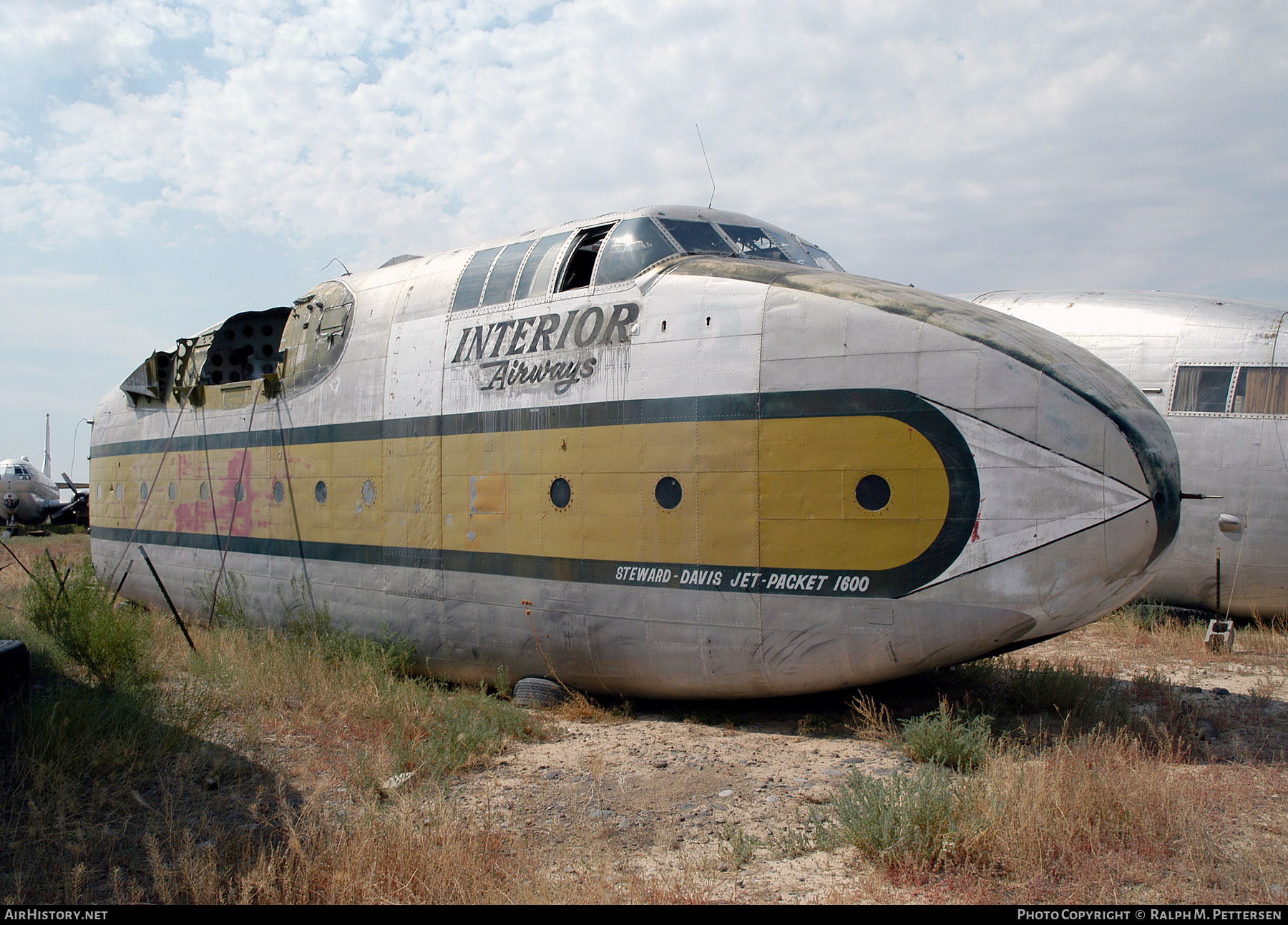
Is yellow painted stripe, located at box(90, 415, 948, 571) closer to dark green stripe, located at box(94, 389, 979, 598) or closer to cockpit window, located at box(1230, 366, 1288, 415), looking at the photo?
dark green stripe, located at box(94, 389, 979, 598)

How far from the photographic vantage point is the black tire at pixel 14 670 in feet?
25.6

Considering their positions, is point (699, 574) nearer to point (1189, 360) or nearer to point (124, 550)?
point (1189, 360)

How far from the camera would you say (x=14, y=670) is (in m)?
7.94

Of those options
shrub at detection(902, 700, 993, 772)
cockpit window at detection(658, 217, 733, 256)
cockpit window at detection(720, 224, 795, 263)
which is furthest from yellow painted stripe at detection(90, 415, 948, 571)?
cockpit window at detection(720, 224, 795, 263)

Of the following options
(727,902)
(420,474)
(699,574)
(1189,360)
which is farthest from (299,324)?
(1189,360)

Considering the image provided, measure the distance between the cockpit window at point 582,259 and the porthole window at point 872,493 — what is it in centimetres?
377

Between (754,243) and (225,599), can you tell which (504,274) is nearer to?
(754,243)

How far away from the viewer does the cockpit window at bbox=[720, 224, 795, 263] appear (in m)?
9.07

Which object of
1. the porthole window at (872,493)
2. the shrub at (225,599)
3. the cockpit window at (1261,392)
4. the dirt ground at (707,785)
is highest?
the cockpit window at (1261,392)

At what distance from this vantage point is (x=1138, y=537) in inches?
255

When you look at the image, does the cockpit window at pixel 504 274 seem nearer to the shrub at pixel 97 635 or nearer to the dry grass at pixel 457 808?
the dry grass at pixel 457 808

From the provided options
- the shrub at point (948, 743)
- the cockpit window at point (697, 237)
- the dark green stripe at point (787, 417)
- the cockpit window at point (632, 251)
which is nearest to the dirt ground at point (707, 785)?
the shrub at point (948, 743)

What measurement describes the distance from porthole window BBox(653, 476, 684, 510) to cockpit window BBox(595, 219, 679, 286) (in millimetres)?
2214

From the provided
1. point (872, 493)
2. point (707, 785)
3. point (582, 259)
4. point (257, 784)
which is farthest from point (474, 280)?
point (707, 785)
